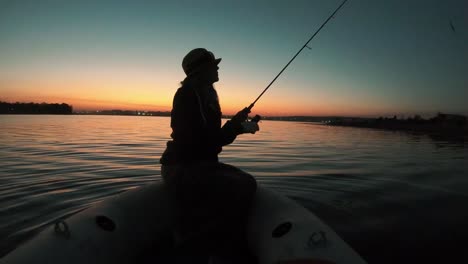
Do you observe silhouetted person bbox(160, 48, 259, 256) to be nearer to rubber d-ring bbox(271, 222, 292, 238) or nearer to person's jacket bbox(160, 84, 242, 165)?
person's jacket bbox(160, 84, 242, 165)

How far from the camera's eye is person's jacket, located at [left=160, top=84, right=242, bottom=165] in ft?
11.1

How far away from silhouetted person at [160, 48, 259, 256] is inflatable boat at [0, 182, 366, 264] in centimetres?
43

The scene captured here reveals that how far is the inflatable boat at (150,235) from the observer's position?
274 centimetres

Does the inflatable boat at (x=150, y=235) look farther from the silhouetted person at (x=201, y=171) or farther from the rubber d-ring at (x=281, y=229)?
the silhouetted person at (x=201, y=171)

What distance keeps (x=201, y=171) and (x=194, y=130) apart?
44 cm

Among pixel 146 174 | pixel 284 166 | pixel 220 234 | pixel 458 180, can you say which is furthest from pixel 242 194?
A: pixel 458 180

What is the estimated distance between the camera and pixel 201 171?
11.0 feet

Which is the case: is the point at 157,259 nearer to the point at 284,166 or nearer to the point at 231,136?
the point at 231,136

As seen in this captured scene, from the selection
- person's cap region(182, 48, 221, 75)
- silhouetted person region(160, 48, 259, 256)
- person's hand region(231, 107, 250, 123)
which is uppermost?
person's cap region(182, 48, 221, 75)

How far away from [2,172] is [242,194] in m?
8.72

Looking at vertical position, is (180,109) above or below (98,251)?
above

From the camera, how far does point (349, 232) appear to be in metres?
5.05

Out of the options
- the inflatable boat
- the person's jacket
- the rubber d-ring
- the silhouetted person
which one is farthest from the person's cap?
the rubber d-ring

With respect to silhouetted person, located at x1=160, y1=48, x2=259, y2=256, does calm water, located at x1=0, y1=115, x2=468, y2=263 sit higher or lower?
lower
